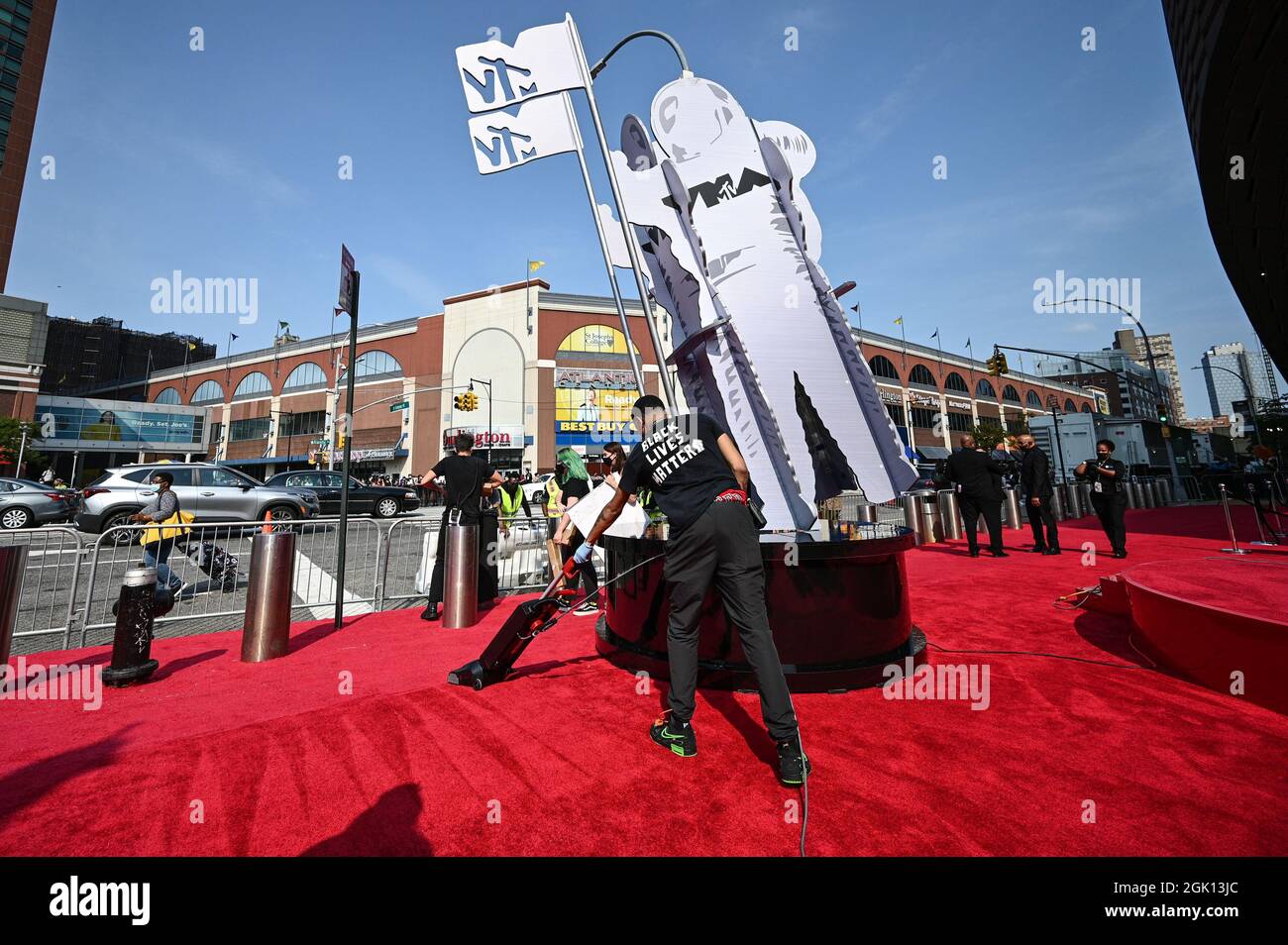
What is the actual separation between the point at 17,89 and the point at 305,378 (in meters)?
29.8

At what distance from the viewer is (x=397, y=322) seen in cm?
4300

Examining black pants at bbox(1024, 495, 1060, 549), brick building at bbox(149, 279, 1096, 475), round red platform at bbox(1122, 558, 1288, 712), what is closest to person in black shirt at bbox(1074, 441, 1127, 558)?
black pants at bbox(1024, 495, 1060, 549)

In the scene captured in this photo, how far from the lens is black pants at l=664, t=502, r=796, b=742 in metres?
2.68

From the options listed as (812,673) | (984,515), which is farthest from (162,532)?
(984,515)

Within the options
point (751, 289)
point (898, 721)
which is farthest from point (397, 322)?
point (898, 721)

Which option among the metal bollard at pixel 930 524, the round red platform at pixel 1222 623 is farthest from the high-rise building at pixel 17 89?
the round red platform at pixel 1222 623

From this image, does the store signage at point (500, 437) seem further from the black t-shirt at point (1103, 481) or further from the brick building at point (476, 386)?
the black t-shirt at point (1103, 481)

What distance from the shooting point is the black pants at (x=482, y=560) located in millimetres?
5859

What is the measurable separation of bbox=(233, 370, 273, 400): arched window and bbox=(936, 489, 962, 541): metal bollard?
181ft

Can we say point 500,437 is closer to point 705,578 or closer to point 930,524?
point 930,524

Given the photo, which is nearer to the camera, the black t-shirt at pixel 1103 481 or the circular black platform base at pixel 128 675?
the circular black platform base at pixel 128 675

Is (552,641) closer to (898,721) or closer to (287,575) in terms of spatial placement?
(287,575)

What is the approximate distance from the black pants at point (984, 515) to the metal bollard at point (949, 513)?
307 cm
